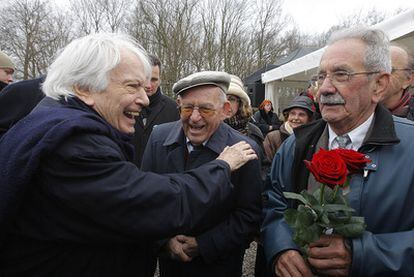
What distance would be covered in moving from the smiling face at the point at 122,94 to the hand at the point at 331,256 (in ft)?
3.58

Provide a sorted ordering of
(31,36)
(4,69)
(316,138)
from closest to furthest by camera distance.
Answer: (316,138) → (4,69) → (31,36)

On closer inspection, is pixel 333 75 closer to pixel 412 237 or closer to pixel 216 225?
pixel 412 237

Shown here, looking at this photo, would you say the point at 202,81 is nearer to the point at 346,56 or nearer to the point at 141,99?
the point at 141,99

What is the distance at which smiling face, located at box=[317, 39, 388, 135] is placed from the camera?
1.85 metres

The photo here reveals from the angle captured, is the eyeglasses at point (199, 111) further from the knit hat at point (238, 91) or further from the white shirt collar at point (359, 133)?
the knit hat at point (238, 91)

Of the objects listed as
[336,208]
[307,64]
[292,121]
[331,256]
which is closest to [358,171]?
[336,208]

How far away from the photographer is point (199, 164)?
2275 millimetres

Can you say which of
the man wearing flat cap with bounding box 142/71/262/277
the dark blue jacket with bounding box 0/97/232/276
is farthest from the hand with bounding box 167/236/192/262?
the dark blue jacket with bounding box 0/97/232/276

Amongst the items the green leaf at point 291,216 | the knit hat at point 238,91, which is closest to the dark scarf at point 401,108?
the knit hat at point 238,91

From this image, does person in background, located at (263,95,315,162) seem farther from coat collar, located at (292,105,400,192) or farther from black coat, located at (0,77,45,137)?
black coat, located at (0,77,45,137)

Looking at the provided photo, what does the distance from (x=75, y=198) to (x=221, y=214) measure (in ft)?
3.34

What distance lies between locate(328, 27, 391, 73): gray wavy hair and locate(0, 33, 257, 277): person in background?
3.09ft

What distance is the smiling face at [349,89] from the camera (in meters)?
1.85

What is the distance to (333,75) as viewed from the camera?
1885 millimetres
